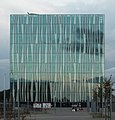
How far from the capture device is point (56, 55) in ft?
445

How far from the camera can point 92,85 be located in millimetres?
134625

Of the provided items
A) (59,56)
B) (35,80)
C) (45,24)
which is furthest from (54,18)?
(35,80)

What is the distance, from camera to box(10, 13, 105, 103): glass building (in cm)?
13462

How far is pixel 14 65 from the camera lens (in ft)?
441

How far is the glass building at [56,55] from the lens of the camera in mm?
134625

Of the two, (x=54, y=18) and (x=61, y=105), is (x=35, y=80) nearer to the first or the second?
(x=61, y=105)

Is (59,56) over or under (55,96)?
over

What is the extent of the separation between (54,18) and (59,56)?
12.3 metres

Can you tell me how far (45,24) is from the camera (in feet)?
448

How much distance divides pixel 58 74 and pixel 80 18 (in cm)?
1909

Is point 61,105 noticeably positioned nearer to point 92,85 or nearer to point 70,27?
point 92,85

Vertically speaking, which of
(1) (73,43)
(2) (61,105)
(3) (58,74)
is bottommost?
(2) (61,105)

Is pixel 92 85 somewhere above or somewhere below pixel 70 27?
below

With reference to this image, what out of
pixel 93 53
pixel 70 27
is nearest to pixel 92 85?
pixel 93 53
